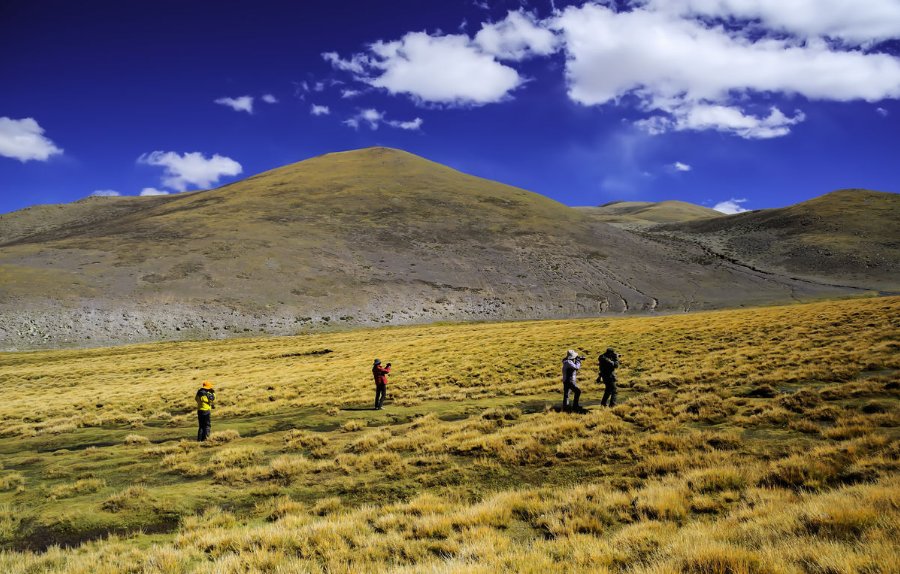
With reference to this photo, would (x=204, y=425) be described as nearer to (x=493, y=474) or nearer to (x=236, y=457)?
(x=236, y=457)

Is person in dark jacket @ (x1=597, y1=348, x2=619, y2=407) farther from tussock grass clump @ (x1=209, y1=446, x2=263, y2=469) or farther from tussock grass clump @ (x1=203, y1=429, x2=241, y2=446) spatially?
tussock grass clump @ (x1=203, y1=429, x2=241, y2=446)

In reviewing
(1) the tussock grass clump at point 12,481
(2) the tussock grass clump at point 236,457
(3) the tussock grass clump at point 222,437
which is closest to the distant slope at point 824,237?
(3) the tussock grass clump at point 222,437

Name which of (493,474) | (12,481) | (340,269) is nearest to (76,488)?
(12,481)

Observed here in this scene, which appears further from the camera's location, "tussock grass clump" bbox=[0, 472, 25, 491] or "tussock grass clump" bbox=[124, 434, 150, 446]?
"tussock grass clump" bbox=[124, 434, 150, 446]

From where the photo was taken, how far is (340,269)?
7875 centimetres

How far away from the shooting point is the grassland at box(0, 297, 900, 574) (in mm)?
6035

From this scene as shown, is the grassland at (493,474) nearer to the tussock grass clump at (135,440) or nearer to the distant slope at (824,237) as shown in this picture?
the tussock grass clump at (135,440)

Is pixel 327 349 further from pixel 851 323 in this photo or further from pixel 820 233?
pixel 820 233

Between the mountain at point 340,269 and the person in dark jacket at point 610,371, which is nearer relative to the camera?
the person in dark jacket at point 610,371

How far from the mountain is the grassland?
126 feet

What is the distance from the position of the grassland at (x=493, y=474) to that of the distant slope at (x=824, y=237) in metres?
73.2

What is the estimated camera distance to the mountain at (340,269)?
5938cm

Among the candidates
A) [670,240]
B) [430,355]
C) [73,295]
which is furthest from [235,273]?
[670,240]

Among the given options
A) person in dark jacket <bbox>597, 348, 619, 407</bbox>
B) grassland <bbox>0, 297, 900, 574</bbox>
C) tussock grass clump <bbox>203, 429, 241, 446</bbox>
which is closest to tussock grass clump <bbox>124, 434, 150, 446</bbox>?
grassland <bbox>0, 297, 900, 574</bbox>
